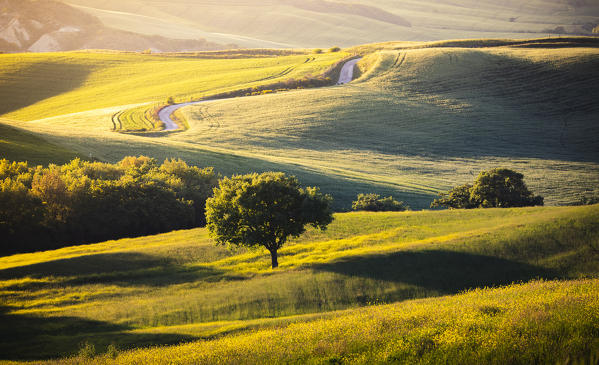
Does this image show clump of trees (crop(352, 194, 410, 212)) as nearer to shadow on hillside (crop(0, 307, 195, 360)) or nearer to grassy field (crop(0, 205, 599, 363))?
grassy field (crop(0, 205, 599, 363))

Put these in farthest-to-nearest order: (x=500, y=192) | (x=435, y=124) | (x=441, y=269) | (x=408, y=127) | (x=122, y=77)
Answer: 1. (x=122, y=77)
2. (x=435, y=124)
3. (x=408, y=127)
4. (x=500, y=192)
5. (x=441, y=269)

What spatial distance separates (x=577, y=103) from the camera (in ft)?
266

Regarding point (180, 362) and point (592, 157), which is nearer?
point (180, 362)

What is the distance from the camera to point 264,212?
84.9 ft

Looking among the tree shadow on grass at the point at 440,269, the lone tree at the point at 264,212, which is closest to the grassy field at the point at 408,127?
the lone tree at the point at 264,212

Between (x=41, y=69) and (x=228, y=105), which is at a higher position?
(x=41, y=69)

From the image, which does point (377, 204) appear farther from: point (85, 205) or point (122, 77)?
point (122, 77)

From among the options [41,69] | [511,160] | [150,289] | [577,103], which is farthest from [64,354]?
[41,69]

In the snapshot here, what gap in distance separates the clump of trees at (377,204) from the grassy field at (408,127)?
88.7 inches

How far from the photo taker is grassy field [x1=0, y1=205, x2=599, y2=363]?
13828mm

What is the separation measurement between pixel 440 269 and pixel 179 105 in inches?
3209

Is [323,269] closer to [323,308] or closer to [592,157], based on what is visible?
[323,308]

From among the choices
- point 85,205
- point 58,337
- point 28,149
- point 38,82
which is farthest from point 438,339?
point 38,82

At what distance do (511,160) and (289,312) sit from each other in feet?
178
